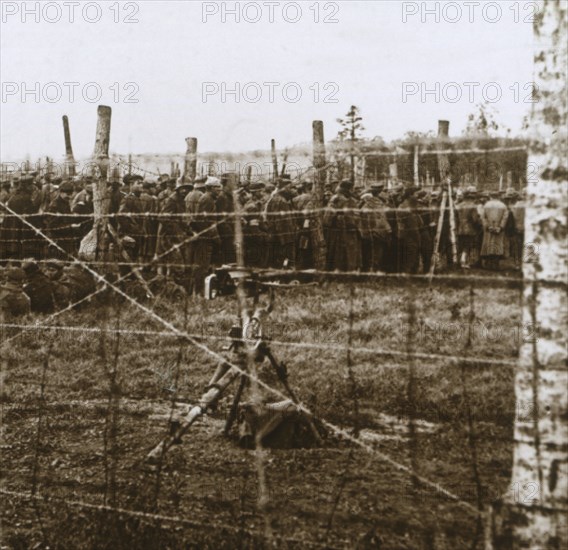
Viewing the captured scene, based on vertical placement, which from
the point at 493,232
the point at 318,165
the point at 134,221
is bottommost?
the point at 493,232

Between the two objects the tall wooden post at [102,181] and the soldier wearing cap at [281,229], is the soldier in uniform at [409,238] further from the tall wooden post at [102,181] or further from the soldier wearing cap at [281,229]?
the tall wooden post at [102,181]

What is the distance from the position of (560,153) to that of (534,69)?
1.07 feet

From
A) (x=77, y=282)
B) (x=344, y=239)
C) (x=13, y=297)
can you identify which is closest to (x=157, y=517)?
(x=13, y=297)

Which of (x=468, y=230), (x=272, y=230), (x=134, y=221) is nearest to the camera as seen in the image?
(x=134, y=221)

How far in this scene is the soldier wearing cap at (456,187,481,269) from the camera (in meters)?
15.8

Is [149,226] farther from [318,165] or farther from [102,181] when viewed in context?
[102,181]

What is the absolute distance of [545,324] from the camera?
3.02 metres

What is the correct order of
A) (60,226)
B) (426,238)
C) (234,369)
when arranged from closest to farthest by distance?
(234,369)
(60,226)
(426,238)

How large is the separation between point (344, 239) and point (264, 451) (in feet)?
28.9

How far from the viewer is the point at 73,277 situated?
10.9 meters

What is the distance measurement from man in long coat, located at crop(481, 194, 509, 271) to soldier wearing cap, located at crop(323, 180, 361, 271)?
293 centimetres

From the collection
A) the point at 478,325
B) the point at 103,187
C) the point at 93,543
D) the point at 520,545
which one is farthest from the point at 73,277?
the point at 520,545

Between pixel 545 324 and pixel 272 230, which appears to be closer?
pixel 545 324

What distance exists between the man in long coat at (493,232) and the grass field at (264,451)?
540cm
